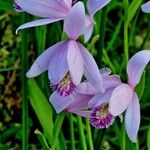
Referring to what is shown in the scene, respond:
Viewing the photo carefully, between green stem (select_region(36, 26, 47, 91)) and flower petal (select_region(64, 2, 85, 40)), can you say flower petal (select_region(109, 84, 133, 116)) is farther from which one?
green stem (select_region(36, 26, 47, 91))

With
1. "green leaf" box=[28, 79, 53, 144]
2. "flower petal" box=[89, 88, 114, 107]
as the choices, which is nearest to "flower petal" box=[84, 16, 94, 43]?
"flower petal" box=[89, 88, 114, 107]

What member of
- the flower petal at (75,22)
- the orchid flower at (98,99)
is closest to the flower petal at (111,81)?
the orchid flower at (98,99)

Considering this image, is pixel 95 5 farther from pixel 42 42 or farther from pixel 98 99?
pixel 42 42

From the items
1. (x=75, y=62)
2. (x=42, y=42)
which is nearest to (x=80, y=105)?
(x=75, y=62)

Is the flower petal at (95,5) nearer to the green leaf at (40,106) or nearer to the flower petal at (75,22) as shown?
the flower petal at (75,22)

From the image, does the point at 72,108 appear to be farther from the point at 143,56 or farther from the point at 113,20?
the point at 113,20

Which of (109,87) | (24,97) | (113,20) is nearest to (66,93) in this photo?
(109,87)
